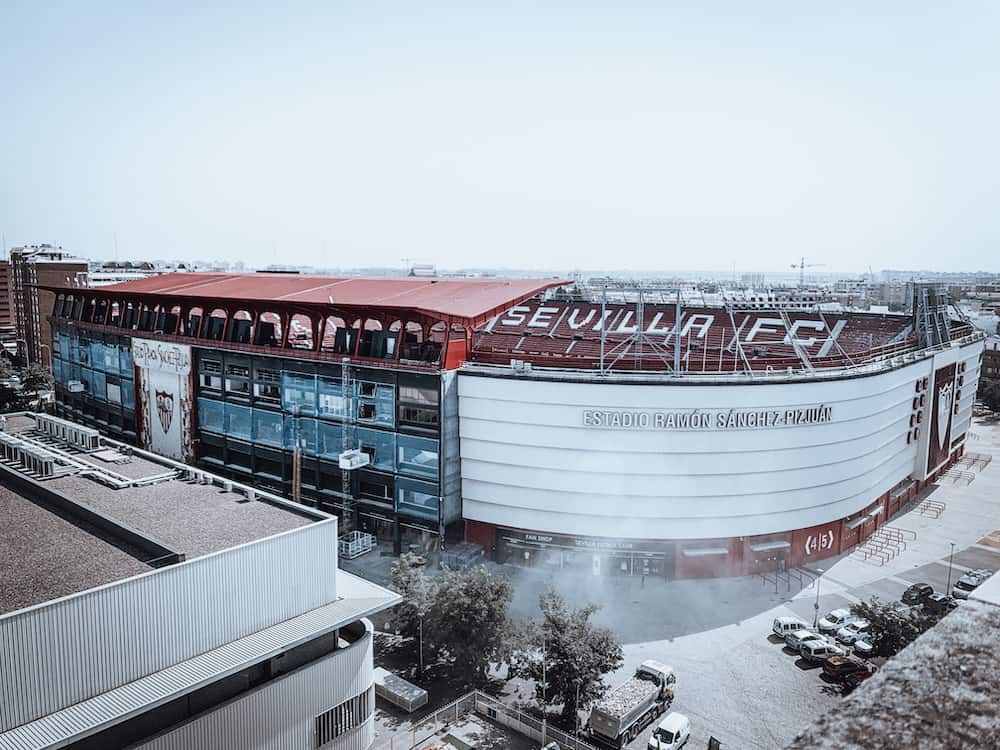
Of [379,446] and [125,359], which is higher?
[125,359]

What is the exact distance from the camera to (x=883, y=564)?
37906 mm

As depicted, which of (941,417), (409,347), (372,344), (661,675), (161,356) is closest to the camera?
(661,675)

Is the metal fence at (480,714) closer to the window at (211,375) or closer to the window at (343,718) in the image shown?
the window at (343,718)

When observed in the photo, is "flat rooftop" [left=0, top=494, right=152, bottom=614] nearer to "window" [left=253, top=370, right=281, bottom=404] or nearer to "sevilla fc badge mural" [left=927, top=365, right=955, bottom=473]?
"window" [left=253, top=370, right=281, bottom=404]

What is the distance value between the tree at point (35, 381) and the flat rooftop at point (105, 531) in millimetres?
60578

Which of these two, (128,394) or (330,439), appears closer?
(330,439)

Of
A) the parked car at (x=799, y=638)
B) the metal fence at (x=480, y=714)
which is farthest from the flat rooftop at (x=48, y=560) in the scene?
the parked car at (x=799, y=638)

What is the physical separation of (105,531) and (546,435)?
20.3 meters

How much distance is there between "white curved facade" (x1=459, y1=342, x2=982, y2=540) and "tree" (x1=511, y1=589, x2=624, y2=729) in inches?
420

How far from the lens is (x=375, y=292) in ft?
151

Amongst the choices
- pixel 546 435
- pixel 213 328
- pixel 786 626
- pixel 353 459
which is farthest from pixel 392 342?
pixel 786 626

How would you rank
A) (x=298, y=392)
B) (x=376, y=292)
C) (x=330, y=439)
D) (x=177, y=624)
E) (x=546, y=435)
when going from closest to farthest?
1. (x=177, y=624)
2. (x=546, y=435)
3. (x=330, y=439)
4. (x=298, y=392)
5. (x=376, y=292)

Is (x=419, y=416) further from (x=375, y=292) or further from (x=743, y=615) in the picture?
(x=743, y=615)

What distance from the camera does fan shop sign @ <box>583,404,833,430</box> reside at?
115ft
